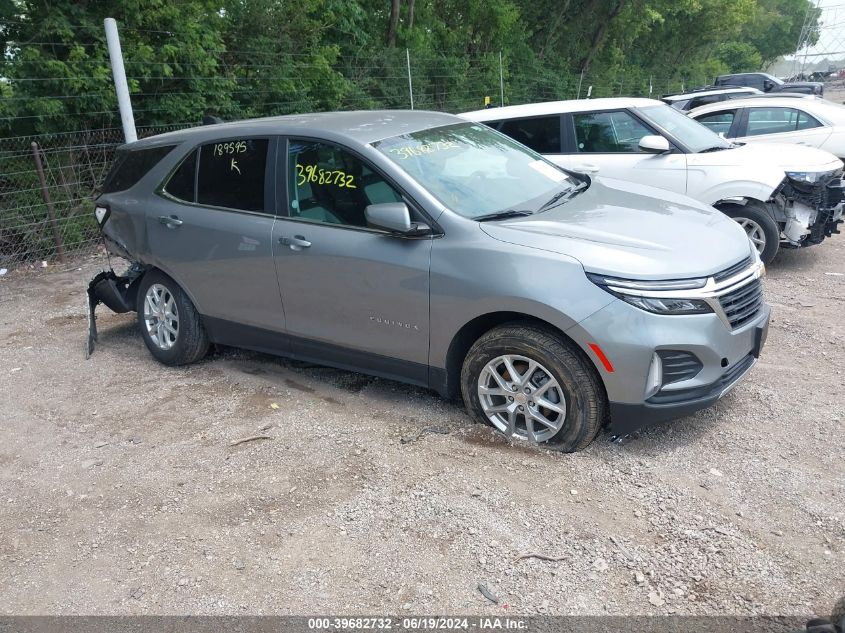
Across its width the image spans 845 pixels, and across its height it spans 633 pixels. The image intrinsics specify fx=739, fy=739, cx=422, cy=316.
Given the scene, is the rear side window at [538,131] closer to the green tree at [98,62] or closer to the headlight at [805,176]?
the headlight at [805,176]

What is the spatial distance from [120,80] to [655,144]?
6.04 m

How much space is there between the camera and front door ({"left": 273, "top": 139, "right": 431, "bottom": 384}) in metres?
4.25

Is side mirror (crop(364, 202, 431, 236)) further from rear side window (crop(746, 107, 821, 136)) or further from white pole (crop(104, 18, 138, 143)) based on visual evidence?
rear side window (crop(746, 107, 821, 136))

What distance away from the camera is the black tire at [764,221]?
7160 mm

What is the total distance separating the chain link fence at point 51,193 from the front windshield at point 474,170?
20.2 feet

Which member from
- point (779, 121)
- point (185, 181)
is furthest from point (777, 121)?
point (185, 181)

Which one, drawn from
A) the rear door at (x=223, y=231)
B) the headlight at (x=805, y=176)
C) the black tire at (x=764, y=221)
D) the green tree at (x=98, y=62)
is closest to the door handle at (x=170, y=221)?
the rear door at (x=223, y=231)

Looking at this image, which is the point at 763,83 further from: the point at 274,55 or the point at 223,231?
the point at 223,231

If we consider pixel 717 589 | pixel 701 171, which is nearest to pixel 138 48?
pixel 701 171

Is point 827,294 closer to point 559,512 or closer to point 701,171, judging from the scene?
point 701,171

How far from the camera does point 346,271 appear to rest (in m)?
4.42

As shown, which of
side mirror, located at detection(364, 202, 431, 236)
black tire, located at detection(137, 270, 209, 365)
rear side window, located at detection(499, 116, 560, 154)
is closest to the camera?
side mirror, located at detection(364, 202, 431, 236)

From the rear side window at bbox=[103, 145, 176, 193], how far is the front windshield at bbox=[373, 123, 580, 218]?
80.8 inches

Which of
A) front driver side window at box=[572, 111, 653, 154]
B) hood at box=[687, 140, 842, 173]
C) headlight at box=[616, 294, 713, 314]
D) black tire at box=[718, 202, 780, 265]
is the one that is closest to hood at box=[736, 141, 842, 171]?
hood at box=[687, 140, 842, 173]
